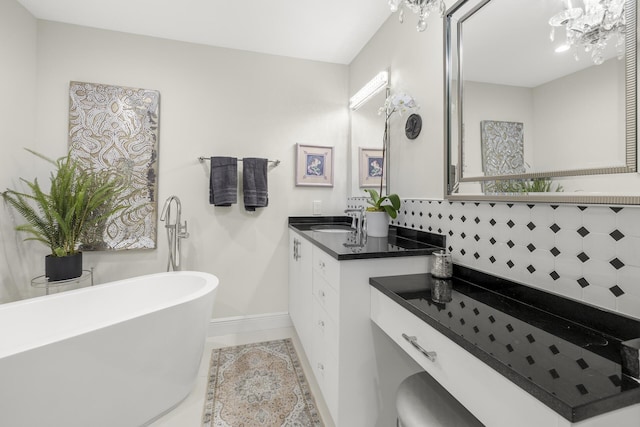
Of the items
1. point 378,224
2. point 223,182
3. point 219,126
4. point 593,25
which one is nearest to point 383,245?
point 378,224

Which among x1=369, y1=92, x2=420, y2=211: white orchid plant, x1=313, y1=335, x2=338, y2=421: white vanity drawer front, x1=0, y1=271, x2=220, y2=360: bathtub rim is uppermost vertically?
x1=369, y1=92, x2=420, y2=211: white orchid plant

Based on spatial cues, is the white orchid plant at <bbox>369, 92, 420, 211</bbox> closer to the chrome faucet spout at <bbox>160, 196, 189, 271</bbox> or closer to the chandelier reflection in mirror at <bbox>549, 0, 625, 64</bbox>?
the chandelier reflection in mirror at <bbox>549, 0, 625, 64</bbox>

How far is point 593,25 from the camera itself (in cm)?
84

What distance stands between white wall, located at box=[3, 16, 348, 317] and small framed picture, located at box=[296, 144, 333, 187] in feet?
0.23

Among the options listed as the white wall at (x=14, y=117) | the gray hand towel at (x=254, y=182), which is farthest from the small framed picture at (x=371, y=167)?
the white wall at (x=14, y=117)

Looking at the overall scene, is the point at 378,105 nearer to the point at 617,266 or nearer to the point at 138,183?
the point at 617,266

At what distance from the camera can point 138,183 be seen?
7.09 feet

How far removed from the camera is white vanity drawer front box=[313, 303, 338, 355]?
1.27 meters

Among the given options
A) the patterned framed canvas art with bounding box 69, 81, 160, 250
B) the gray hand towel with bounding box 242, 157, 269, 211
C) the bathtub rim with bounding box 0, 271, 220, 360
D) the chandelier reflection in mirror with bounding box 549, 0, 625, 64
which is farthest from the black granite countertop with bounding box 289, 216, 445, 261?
the patterned framed canvas art with bounding box 69, 81, 160, 250

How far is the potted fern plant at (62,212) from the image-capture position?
179cm

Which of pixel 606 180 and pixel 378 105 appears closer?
pixel 606 180

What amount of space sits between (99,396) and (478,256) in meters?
1.81

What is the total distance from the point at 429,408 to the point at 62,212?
2375 millimetres

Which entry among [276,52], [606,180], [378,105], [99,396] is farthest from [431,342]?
[276,52]
